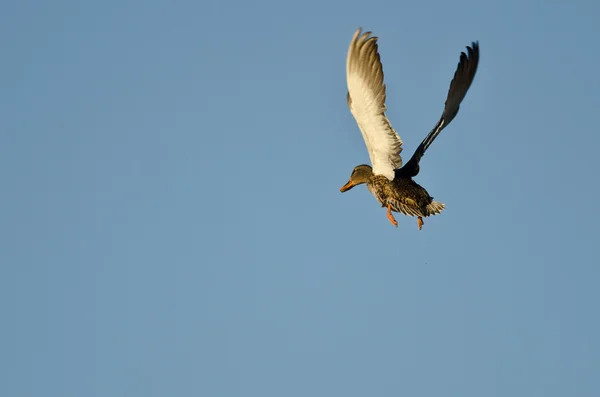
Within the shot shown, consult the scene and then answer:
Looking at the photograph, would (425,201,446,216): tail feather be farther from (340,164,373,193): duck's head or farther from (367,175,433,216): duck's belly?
(340,164,373,193): duck's head

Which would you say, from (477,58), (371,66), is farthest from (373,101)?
(477,58)

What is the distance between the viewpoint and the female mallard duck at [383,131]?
88.5 feet

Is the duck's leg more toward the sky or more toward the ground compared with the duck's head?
more toward the ground

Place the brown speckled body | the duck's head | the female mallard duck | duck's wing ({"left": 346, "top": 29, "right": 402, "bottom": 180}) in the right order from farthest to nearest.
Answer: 1. the duck's head
2. the brown speckled body
3. the female mallard duck
4. duck's wing ({"left": 346, "top": 29, "right": 402, "bottom": 180})

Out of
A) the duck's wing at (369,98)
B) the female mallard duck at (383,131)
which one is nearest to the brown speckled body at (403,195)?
the female mallard duck at (383,131)

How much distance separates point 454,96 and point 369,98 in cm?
227

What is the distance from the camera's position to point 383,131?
27875mm

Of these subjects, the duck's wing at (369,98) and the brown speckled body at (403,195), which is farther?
the brown speckled body at (403,195)

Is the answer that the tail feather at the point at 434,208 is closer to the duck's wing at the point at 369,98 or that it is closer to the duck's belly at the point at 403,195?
the duck's belly at the point at 403,195

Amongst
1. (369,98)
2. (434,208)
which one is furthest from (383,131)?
(434,208)

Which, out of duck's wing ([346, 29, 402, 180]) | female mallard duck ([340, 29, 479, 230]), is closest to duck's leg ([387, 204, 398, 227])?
female mallard duck ([340, 29, 479, 230])

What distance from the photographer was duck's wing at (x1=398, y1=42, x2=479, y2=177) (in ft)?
89.9

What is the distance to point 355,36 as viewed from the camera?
26500 millimetres

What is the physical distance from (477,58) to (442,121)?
2.39 m
